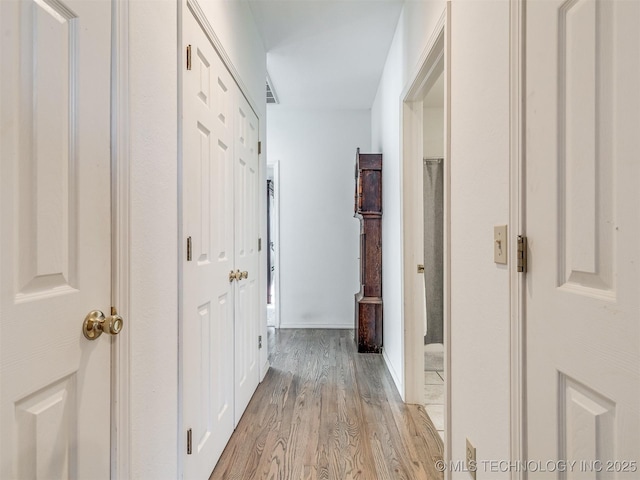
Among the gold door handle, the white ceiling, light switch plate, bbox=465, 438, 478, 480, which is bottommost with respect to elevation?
light switch plate, bbox=465, 438, 478, 480

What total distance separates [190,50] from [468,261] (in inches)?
52.5

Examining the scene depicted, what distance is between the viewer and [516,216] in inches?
36.7

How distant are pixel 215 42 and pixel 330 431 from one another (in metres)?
2.10

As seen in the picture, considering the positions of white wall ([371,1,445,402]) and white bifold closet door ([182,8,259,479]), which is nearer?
white bifold closet door ([182,8,259,479])

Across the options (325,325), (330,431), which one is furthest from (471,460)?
(325,325)

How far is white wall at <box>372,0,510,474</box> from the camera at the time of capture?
1.01 m

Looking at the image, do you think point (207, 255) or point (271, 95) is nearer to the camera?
point (207, 255)

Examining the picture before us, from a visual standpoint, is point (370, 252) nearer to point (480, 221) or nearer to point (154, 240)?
point (480, 221)

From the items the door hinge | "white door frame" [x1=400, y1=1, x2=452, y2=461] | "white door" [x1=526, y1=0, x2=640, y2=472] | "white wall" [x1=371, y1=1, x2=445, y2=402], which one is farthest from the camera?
"white door frame" [x1=400, y1=1, x2=452, y2=461]

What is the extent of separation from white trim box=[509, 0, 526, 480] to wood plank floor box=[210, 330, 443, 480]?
88cm

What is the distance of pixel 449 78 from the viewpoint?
1.44 metres

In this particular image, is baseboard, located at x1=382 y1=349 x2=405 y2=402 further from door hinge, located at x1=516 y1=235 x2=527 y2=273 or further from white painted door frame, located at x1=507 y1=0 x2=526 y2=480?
door hinge, located at x1=516 y1=235 x2=527 y2=273

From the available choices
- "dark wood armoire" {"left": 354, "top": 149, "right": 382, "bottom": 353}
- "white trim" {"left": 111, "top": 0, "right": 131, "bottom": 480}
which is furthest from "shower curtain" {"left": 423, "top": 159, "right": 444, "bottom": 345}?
"white trim" {"left": 111, "top": 0, "right": 131, "bottom": 480}

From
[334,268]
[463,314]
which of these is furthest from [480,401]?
[334,268]
